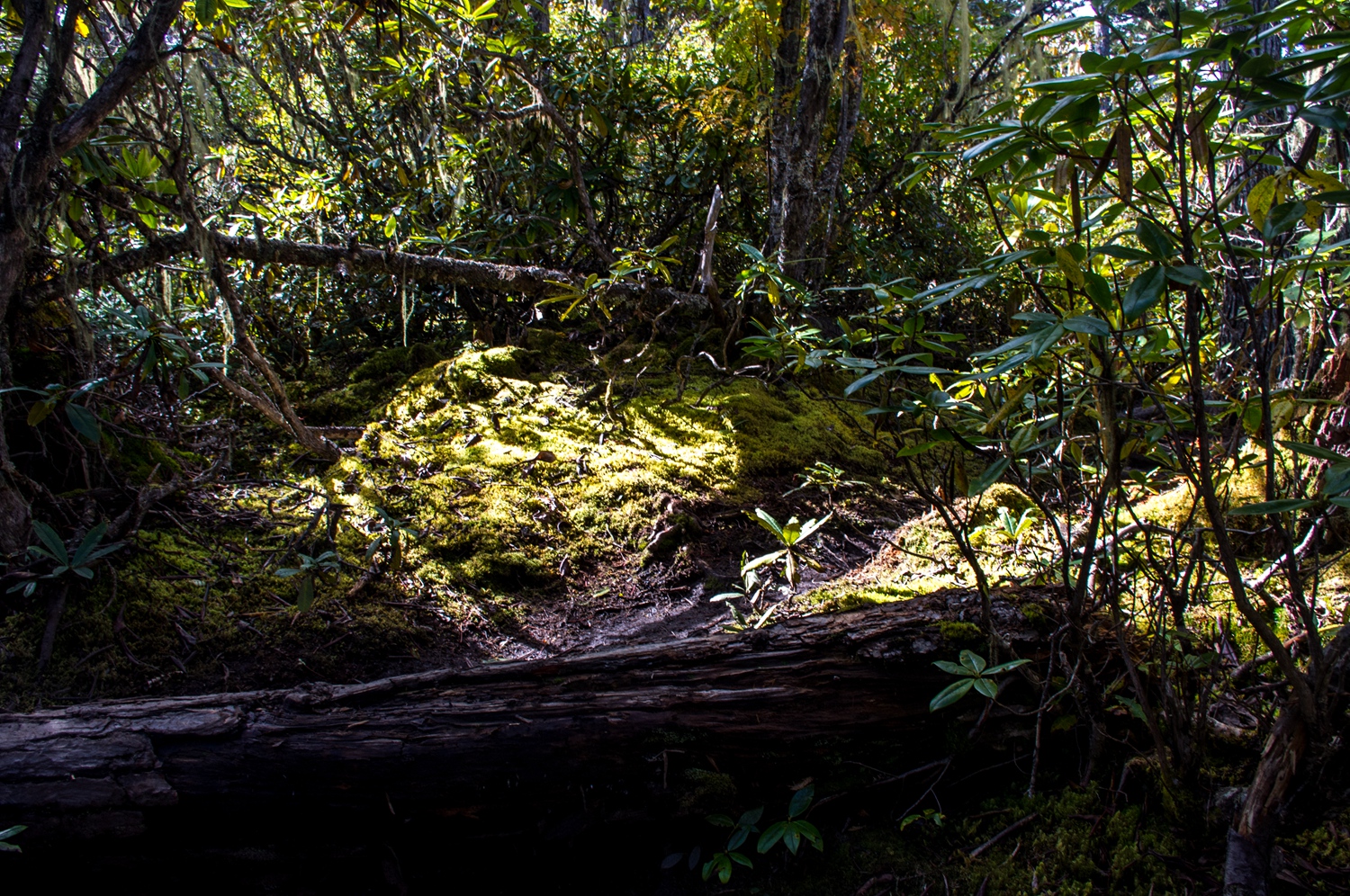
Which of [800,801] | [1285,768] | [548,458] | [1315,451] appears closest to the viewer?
[1315,451]

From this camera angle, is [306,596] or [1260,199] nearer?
[1260,199]

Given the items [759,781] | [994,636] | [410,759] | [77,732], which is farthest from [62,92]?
[994,636]

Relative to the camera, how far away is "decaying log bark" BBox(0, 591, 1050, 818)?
159 centimetres

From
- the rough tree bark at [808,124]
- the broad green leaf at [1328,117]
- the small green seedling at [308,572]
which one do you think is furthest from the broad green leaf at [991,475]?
the rough tree bark at [808,124]

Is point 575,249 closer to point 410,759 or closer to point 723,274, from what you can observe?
point 723,274

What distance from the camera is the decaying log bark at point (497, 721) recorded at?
1.59 meters

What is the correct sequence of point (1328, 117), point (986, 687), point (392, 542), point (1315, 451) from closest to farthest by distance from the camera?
1. point (1328, 117)
2. point (1315, 451)
3. point (986, 687)
4. point (392, 542)

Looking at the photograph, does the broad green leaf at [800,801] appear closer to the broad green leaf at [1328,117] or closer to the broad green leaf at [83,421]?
the broad green leaf at [1328,117]

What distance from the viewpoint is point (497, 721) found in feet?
5.79

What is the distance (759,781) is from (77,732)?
160 centimetres

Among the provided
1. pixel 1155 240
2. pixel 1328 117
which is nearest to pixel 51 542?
pixel 1155 240

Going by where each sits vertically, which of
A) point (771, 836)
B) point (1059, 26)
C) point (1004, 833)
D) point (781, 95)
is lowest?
point (1004, 833)

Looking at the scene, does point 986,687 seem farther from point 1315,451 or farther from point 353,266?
point 353,266

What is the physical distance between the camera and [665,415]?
13.7 feet
